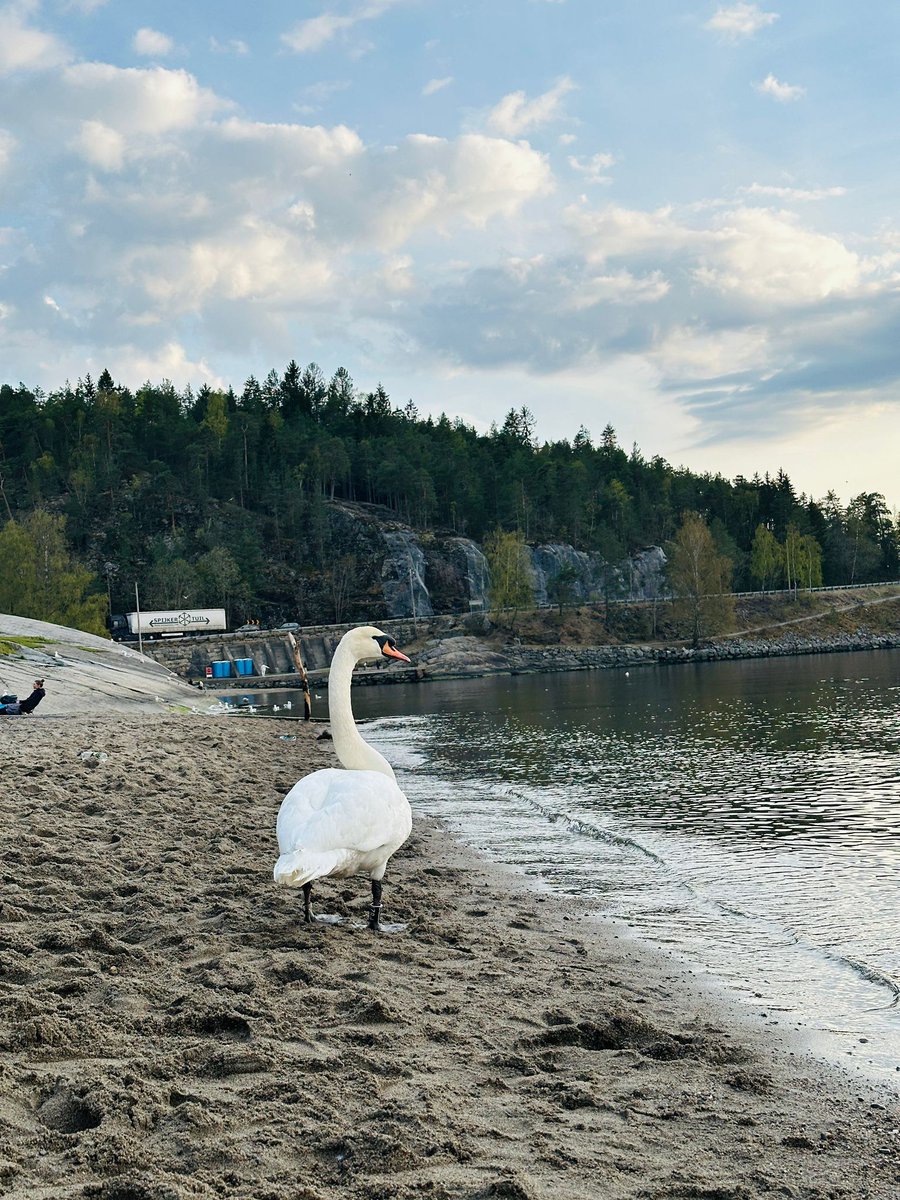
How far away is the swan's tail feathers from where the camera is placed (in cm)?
789

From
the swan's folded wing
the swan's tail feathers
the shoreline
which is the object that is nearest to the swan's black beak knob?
the swan's folded wing

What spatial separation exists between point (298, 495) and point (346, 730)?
139 meters

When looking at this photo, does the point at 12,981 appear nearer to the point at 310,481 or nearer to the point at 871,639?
the point at 871,639

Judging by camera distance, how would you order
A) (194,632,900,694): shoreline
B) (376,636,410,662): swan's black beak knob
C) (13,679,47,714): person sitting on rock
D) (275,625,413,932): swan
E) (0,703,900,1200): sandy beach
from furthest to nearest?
(194,632,900,694): shoreline, (13,679,47,714): person sitting on rock, (376,636,410,662): swan's black beak knob, (275,625,413,932): swan, (0,703,900,1200): sandy beach

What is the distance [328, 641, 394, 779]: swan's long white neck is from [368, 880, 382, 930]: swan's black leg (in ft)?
3.76

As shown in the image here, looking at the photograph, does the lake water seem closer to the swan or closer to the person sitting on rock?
the swan

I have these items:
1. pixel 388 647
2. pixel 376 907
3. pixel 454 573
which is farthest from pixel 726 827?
pixel 454 573

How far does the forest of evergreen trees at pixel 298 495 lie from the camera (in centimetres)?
13538

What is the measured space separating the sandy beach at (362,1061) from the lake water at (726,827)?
97 centimetres

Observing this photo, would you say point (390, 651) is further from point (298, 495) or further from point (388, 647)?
point (298, 495)

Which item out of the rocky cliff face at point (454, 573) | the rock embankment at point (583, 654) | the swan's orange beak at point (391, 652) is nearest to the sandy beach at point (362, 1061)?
the swan's orange beak at point (391, 652)

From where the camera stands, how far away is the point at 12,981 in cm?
657

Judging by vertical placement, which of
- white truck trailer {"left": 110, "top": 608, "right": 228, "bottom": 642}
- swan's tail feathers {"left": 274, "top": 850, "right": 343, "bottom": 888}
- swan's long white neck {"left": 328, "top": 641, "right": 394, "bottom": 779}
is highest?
white truck trailer {"left": 110, "top": 608, "right": 228, "bottom": 642}

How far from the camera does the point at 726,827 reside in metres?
16.9
